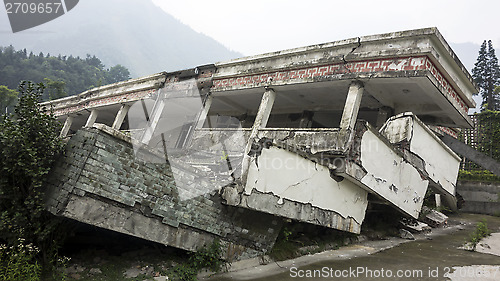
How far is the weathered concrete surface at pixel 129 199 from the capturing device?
3.43 metres

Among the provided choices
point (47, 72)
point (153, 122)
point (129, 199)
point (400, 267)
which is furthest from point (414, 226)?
point (47, 72)

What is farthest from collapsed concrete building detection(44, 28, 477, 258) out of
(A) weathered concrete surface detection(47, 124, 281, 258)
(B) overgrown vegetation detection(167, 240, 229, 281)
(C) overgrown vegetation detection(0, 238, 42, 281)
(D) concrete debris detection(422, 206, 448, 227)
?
(D) concrete debris detection(422, 206, 448, 227)

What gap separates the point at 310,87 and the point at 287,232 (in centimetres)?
371

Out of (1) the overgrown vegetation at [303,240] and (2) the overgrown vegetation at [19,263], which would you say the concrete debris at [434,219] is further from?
(2) the overgrown vegetation at [19,263]

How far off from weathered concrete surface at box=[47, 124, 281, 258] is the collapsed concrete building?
1 centimetres

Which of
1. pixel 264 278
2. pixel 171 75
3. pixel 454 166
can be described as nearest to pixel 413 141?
pixel 454 166

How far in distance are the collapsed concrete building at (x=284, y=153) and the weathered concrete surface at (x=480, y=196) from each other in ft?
16.9

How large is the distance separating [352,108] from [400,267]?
2.96m

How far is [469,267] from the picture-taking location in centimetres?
433

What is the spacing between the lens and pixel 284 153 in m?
4.57

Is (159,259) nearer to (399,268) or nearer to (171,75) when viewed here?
(399,268)

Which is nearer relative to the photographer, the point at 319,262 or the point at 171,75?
the point at 319,262

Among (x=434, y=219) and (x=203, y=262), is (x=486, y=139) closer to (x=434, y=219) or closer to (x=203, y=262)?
(x=434, y=219)

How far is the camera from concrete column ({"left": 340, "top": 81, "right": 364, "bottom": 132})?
5.84 meters
